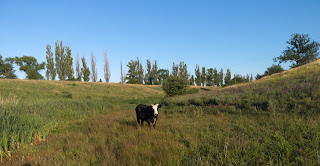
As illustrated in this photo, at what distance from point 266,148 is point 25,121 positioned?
9611mm

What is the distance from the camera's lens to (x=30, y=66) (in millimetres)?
71812

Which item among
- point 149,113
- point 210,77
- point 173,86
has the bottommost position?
point 149,113

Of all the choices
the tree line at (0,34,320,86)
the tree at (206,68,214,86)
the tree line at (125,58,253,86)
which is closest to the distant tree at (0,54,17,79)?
the tree line at (0,34,320,86)

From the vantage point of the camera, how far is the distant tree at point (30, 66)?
68.3 metres

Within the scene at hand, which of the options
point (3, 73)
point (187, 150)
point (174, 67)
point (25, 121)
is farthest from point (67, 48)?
point (187, 150)

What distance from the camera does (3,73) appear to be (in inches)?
2643

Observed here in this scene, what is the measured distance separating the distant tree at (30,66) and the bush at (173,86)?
71316 mm

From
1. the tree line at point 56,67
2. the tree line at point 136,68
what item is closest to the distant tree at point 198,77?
the tree line at point 136,68

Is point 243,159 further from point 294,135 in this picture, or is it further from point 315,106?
point 315,106

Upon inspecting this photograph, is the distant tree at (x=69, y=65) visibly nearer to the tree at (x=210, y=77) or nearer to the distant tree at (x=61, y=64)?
→ the distant tree at (x=61, y=64)

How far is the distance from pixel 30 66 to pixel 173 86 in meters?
78.3

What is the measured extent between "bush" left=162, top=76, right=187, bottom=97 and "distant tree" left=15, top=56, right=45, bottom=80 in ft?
234

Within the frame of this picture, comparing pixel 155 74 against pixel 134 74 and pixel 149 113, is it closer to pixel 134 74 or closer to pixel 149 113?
pixel 134 74

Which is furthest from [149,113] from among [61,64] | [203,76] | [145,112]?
[203,76]
